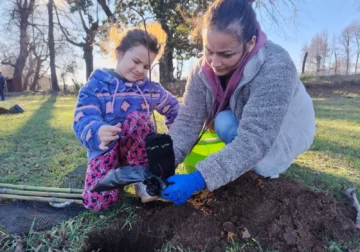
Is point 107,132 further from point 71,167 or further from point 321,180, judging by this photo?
point 321,180

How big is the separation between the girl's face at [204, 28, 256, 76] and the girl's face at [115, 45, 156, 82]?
1.46ft

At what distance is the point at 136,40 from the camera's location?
75.1 inches

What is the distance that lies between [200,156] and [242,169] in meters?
0.77

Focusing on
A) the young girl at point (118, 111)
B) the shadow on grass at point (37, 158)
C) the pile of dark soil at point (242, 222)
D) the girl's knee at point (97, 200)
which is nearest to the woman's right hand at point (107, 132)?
the young girl at point (118, 111)

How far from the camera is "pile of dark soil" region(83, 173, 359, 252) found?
1475mm

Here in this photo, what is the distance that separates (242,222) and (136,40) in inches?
47.7

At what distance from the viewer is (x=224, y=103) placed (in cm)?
183

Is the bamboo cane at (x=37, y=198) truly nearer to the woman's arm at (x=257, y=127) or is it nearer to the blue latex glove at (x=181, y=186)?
the blue latex glove at (x=181, y=186)

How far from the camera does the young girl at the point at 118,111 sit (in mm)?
1749

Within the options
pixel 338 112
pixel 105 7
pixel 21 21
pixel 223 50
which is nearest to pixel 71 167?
pixel 223 50

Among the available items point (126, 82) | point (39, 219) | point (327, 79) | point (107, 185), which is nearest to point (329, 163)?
point (126, 82)

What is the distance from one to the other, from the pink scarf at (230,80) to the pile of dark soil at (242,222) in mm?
489

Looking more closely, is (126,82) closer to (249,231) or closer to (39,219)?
(39,219)

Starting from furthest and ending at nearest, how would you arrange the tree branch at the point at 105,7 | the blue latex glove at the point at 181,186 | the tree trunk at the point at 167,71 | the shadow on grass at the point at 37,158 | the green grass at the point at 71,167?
the tree branch at the point at 105,7
the tree trunk at the point at 167,71
the shadow on grass at the point at 37,158
the green grass at the point at 71,167
the blue latex glove at the point at 181,186
